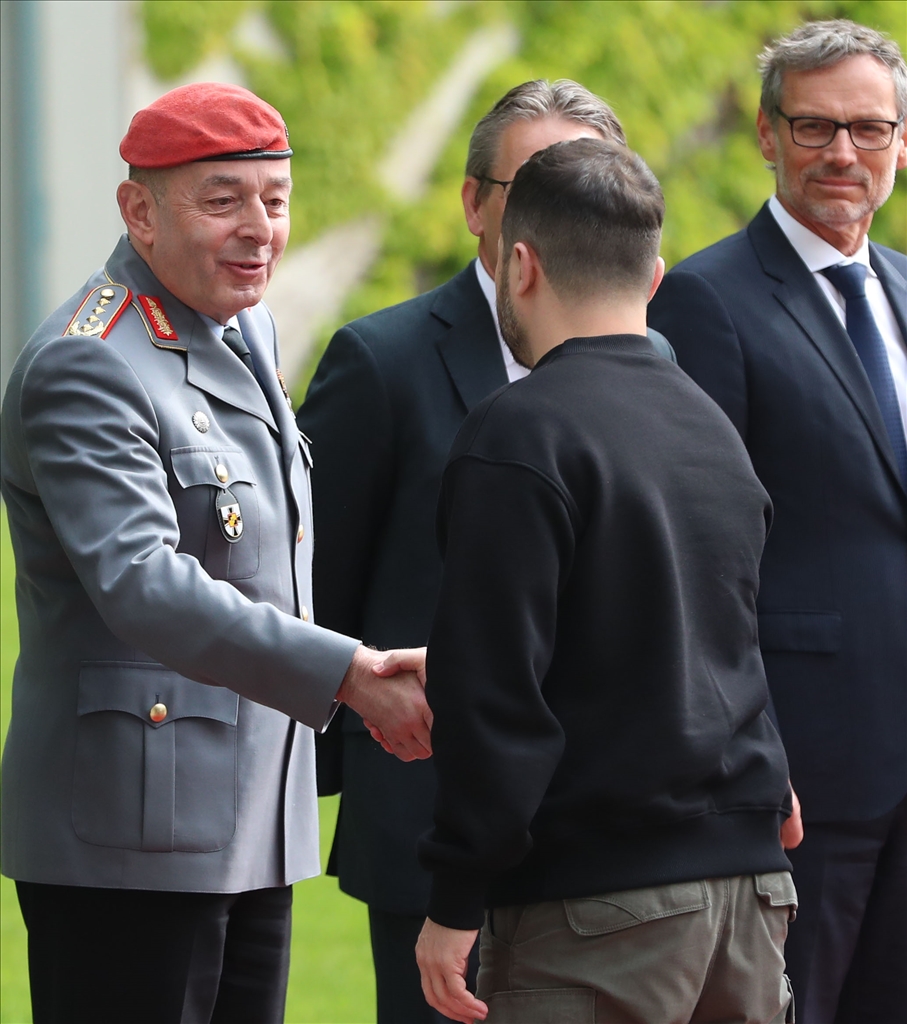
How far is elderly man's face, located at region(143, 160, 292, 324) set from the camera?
2055 mm

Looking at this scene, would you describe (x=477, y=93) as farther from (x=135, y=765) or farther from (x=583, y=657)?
(x=583, y=657)

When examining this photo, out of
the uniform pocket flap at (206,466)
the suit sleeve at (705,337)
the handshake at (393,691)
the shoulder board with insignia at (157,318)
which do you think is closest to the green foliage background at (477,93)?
the suit sleeve at (705,337)

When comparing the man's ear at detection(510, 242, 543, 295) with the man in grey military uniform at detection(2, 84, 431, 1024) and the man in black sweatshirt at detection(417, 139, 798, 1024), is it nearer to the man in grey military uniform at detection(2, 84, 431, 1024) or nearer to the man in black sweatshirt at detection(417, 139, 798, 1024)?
the man in black sweatshirt at detection(417, 139, 798, 1024)

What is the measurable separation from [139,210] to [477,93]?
21.9 ft

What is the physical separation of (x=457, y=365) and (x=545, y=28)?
21.3 feet

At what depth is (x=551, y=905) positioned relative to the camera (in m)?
1.68

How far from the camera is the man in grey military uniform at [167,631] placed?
194 cm

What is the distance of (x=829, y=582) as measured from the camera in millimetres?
2545

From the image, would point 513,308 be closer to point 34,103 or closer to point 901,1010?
point 901,1010

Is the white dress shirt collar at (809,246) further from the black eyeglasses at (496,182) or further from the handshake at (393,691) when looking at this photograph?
the handshake at (393,691)

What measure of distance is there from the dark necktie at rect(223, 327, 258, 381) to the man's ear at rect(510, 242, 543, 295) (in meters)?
0.53

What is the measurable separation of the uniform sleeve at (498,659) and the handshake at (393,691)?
1.29 feet

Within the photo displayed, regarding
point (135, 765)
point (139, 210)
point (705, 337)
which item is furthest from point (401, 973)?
point (139, 210)

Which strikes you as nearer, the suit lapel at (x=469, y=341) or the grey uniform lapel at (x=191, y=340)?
the grey uniform lapel at (x=191, y=340)
